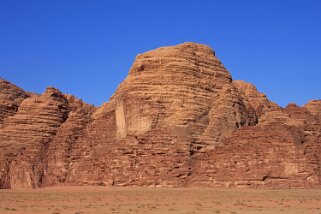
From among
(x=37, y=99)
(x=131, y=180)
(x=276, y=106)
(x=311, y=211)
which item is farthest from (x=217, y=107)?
(x=311, y=211)

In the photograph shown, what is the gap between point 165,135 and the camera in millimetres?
64438

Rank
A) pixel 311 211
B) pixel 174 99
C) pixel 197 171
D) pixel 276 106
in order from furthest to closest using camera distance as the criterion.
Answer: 1. pixel 276 106
2. pixel 174 99
3. pixel 197 171
4. pixel 311 211

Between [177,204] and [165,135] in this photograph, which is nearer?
[177,204]

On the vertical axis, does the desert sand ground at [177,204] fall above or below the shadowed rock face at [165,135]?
below

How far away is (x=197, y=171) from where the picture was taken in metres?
62.4

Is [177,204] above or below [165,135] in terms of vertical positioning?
below

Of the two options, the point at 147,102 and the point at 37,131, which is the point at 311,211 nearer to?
the point at 147,102

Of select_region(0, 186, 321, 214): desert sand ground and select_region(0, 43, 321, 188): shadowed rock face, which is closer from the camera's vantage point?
select_region(0, 186, 321, 214): desert sand ground

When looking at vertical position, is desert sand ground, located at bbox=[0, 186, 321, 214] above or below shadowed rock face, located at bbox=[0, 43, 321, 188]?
below

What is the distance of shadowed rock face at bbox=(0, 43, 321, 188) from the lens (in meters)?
61.2

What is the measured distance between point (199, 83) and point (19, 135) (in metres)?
22.9

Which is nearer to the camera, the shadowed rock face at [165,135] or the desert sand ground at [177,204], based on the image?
the desert sand ground at [177,204]

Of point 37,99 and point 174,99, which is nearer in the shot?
point 174,99

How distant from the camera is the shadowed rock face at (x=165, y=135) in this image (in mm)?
61219
